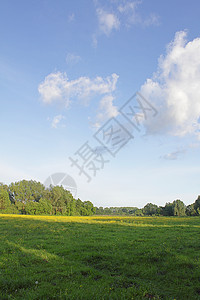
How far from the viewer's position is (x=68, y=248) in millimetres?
12078

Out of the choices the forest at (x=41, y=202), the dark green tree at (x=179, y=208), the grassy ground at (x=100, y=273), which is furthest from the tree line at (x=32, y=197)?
the grassy ground at (x=100, y=273)

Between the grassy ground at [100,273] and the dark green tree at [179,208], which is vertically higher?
the grassy ground at [100,273]

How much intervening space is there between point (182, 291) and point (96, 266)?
392 cm

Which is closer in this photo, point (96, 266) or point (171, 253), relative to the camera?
point (96, 266)

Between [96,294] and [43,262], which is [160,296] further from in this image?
[43,262]

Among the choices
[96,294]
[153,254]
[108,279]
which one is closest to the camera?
[96,294]

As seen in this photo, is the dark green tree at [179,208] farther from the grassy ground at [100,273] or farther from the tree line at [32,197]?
the grassy ground at [100,273]

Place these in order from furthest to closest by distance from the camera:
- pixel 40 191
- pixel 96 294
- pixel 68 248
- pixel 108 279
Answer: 1. pixel 40 191
2. pixel 68 248
3. pixel 108 279
4. pixel 96 294

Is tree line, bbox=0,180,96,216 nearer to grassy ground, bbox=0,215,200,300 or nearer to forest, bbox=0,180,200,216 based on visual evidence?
forest, bbox=0,180,200,216

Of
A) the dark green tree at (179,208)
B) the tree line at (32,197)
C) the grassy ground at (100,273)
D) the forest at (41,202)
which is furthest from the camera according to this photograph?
the dark green tree at (179,208)

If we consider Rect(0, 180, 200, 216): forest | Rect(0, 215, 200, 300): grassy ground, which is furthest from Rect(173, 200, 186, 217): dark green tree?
Rect(0, 215, 200, 300): grassy ground

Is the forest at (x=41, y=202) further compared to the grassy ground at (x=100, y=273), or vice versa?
the forest at (x=41, y=202)

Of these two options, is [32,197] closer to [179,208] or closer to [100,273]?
[179,208]

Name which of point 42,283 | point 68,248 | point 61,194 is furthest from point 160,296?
point 61,194
